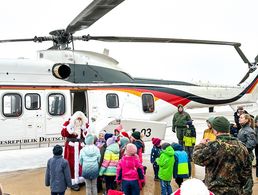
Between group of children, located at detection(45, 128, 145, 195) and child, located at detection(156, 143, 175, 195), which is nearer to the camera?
group of children, located at detection(45, 128, 145, 195)

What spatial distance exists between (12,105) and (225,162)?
22.8 ft

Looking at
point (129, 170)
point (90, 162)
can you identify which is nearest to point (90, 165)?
point (90, 162)

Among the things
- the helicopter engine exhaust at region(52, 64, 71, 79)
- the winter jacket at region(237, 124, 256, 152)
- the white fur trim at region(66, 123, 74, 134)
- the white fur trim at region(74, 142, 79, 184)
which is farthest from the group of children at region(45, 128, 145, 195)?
the helicopter engine exhaust at region(52, 64, 71, 79)

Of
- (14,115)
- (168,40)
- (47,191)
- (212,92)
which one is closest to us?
(47,191)

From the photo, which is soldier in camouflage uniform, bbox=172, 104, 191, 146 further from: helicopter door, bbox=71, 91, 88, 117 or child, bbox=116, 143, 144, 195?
child, bbox=116, 143, 144, 195

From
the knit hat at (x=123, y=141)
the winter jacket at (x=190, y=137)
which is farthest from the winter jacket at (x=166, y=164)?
the winter jacket at (x=190, y=137)

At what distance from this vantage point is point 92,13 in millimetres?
7320

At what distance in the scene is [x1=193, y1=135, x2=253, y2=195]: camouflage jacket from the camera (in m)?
3.04

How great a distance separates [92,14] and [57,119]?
3.35 metres

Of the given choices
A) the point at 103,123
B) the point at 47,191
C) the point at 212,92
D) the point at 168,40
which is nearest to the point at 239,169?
the point at 47,191

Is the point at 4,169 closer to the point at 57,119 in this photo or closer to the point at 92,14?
the point at 57,119

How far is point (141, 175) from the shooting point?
4.77 m

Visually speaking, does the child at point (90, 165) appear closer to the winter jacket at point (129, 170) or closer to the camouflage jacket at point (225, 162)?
the winter jacket at point (129, 170)

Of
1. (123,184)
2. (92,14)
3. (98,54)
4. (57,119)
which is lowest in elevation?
(123,184)
